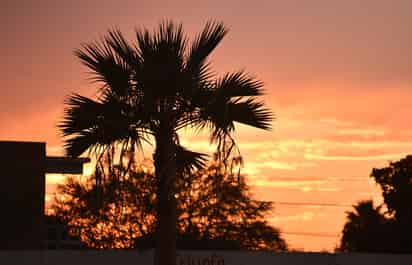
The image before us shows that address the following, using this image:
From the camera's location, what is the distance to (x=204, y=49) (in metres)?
16.8

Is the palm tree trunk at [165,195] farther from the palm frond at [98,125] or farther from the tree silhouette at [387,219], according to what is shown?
the tree silhouette at [387,219]

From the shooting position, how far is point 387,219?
52.2 m

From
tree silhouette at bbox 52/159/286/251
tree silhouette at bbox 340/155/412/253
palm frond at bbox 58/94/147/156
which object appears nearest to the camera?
palm frond at bbox 58/94/147/156

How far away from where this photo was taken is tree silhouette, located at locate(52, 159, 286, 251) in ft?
171

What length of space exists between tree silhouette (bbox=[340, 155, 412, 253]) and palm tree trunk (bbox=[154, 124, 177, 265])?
3097 centimetres

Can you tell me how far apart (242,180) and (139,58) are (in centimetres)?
3774

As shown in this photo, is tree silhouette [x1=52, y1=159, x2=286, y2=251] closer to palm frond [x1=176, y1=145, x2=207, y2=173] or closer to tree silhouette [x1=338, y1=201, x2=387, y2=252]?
tree silhouette [x1=338, y1=201, x2=387, y2=252]

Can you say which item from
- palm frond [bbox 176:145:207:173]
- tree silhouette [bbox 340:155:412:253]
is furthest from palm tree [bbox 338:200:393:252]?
palm frond [bbox 176:145:207:173]

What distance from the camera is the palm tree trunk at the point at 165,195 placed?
16469 millimetres

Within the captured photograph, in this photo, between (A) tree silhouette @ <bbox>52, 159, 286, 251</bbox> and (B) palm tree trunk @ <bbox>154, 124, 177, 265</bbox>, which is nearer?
(B) palm tree trunk @ <bbox>154, 124, 177, 265</bbox>

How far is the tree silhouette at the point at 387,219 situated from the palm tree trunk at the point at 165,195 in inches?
1219

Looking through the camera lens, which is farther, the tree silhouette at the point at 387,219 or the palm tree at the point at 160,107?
the tree silhouette at the point at 387,219

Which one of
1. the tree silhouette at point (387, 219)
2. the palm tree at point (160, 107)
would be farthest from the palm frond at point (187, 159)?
the tree silhouette at point (387, 219)

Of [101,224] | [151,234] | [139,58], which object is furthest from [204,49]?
[101,224]
